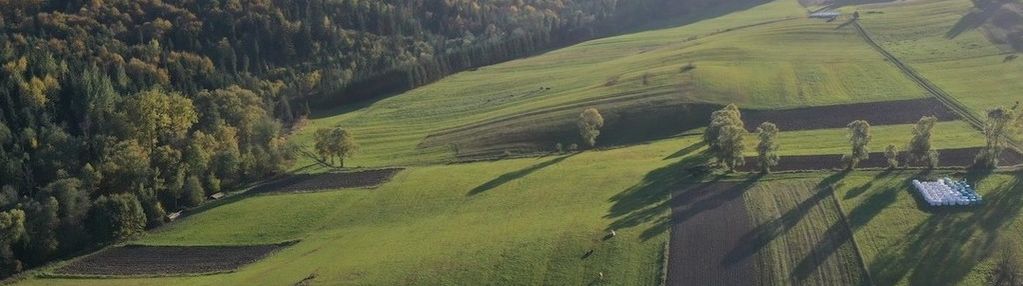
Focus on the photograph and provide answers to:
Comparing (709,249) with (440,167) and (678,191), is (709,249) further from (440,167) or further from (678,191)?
(440,167)

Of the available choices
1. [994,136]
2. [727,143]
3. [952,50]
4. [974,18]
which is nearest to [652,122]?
[727,143]

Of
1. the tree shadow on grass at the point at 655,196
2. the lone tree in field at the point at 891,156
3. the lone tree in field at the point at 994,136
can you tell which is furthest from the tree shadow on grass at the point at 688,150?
the lone tree in field at the point at 994,136

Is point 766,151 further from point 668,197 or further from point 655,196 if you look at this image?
point 655,196

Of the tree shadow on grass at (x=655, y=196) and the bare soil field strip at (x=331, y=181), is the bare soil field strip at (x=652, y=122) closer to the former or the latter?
the bare soil field strip at (x=331, y=181)

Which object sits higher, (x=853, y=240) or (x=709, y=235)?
(x=709, y=235)

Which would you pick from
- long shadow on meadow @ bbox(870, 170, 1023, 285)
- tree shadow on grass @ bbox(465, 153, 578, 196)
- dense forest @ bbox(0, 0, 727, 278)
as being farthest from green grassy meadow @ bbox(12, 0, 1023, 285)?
dense forest @ bbox(0, 0, 727, 278)

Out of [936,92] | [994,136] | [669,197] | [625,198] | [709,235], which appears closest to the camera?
[709,235]

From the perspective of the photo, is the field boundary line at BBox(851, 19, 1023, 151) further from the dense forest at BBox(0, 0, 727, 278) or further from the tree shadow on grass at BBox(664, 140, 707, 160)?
the dense forest at BBox(0, 0, 727, 278)

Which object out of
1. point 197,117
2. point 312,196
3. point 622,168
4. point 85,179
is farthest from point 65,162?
point 622,168
